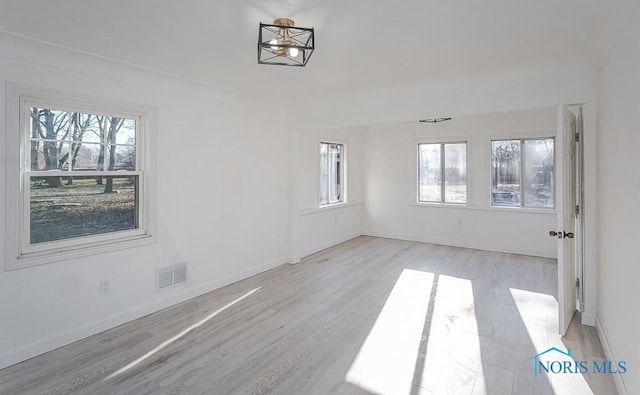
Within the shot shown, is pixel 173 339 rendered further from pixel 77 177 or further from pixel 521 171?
pixel 521 171

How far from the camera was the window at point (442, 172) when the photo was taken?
6449mm

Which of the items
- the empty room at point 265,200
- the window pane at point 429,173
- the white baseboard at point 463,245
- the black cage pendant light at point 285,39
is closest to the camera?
the black cage pendant light at point 285,39

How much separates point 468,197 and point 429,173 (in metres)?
0.90

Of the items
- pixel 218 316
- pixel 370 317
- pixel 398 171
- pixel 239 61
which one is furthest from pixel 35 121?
pixel 398 171

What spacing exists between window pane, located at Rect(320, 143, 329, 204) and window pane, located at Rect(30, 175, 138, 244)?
3.62 metres

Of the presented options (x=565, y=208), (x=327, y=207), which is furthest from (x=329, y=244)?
(x=565, y=208)

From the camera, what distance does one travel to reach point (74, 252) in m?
2.93

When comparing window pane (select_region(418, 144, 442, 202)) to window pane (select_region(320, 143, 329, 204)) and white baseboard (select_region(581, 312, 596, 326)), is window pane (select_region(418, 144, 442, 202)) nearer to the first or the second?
window pane (select_region(320, 143, 329, 204))

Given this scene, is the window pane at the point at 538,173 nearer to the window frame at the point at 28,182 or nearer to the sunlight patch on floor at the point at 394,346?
the sunlight patch on floor at the point at 394,346

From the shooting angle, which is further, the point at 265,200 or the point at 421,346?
the point at 265,200

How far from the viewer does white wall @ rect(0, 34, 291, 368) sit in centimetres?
266

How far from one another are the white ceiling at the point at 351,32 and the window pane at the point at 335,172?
11.1 ft

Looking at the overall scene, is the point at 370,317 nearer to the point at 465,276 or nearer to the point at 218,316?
the point at 218,316

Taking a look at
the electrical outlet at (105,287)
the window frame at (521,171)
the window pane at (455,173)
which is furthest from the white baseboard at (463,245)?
the electrical outlet at (105,287)
